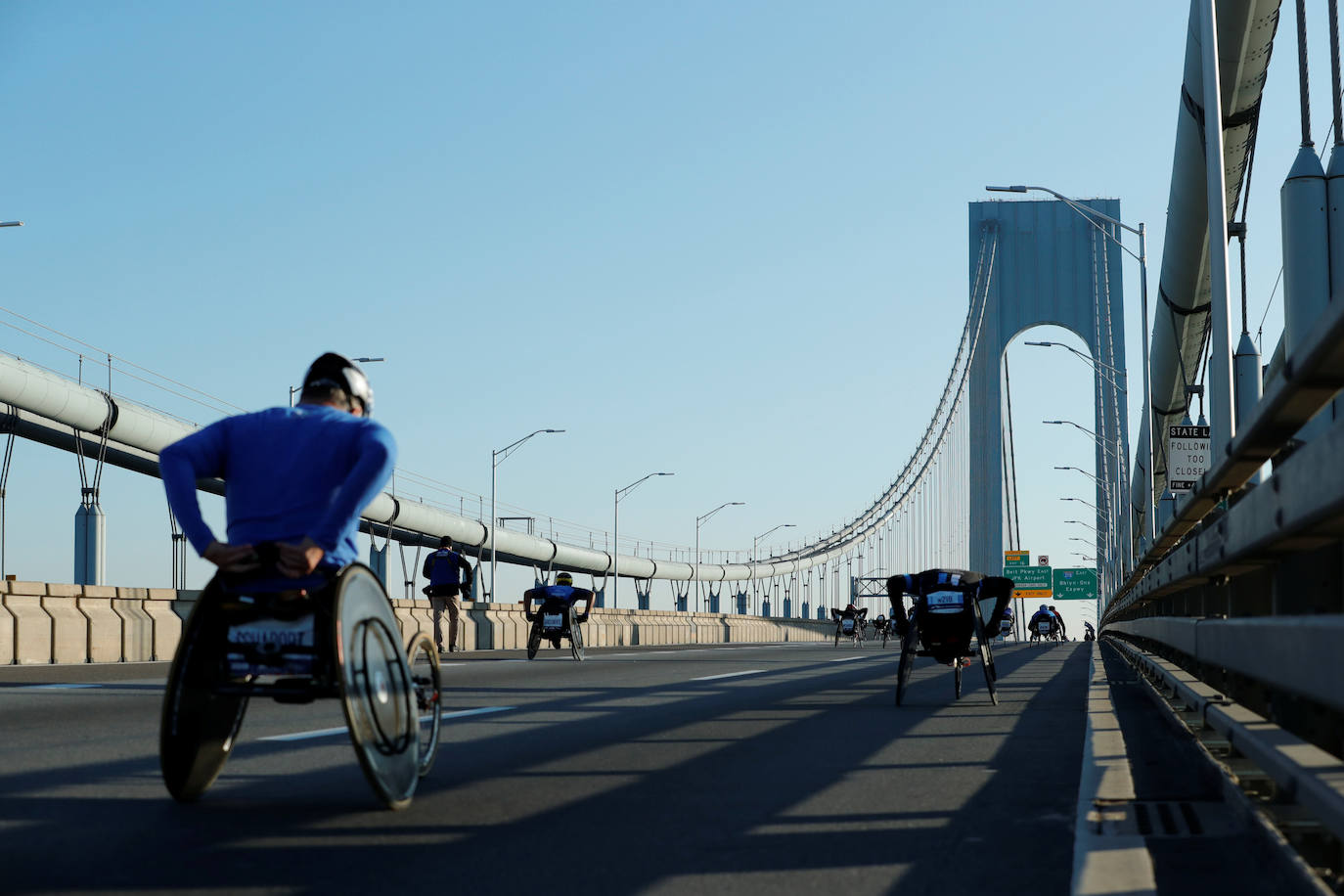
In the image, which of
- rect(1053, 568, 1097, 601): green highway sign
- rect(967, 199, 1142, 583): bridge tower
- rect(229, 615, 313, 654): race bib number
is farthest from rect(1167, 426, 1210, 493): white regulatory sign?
rect(1053, 568, 1097, 601): green highway sign

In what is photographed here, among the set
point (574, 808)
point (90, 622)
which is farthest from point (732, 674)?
point (574, 808)

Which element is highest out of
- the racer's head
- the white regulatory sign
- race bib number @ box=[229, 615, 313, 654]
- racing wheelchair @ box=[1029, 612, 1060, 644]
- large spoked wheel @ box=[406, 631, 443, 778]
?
the white regulatory sign

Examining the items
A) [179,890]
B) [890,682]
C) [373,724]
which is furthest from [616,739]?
[890,682]

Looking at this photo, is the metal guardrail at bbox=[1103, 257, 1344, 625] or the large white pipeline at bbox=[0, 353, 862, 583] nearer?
the metal guardrail at bbox=[1103, 257, 1344, 625]

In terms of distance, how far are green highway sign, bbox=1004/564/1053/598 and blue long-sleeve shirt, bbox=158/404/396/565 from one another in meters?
94.2

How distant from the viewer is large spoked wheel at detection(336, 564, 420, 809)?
4.55 meters

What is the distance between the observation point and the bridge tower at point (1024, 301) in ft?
287

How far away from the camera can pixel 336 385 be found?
505 cm

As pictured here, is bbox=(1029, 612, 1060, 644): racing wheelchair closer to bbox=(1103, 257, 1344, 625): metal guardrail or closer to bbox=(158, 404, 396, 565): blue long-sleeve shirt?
Answer: bbox=(1103, 257, 1344, 625): metal guardrail

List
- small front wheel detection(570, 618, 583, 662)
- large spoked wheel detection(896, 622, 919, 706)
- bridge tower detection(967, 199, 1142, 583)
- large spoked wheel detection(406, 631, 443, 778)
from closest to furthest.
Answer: large spoked wheel detection(406, 631, 443, 778) < large spoked wheel detection(896, 622, 919, 706) < small front wheel detection(570, 618, 583, 662) < bridge tower detection(967, 199, 1142, 583)

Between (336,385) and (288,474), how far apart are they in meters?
0.38

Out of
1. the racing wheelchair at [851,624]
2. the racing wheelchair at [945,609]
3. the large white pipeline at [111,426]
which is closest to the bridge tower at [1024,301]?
the large white pipeline at [111,426]

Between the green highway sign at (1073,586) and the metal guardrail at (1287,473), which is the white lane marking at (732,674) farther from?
the green highway sign at (1073,586)

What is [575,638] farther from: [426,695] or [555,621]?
[426,695]
